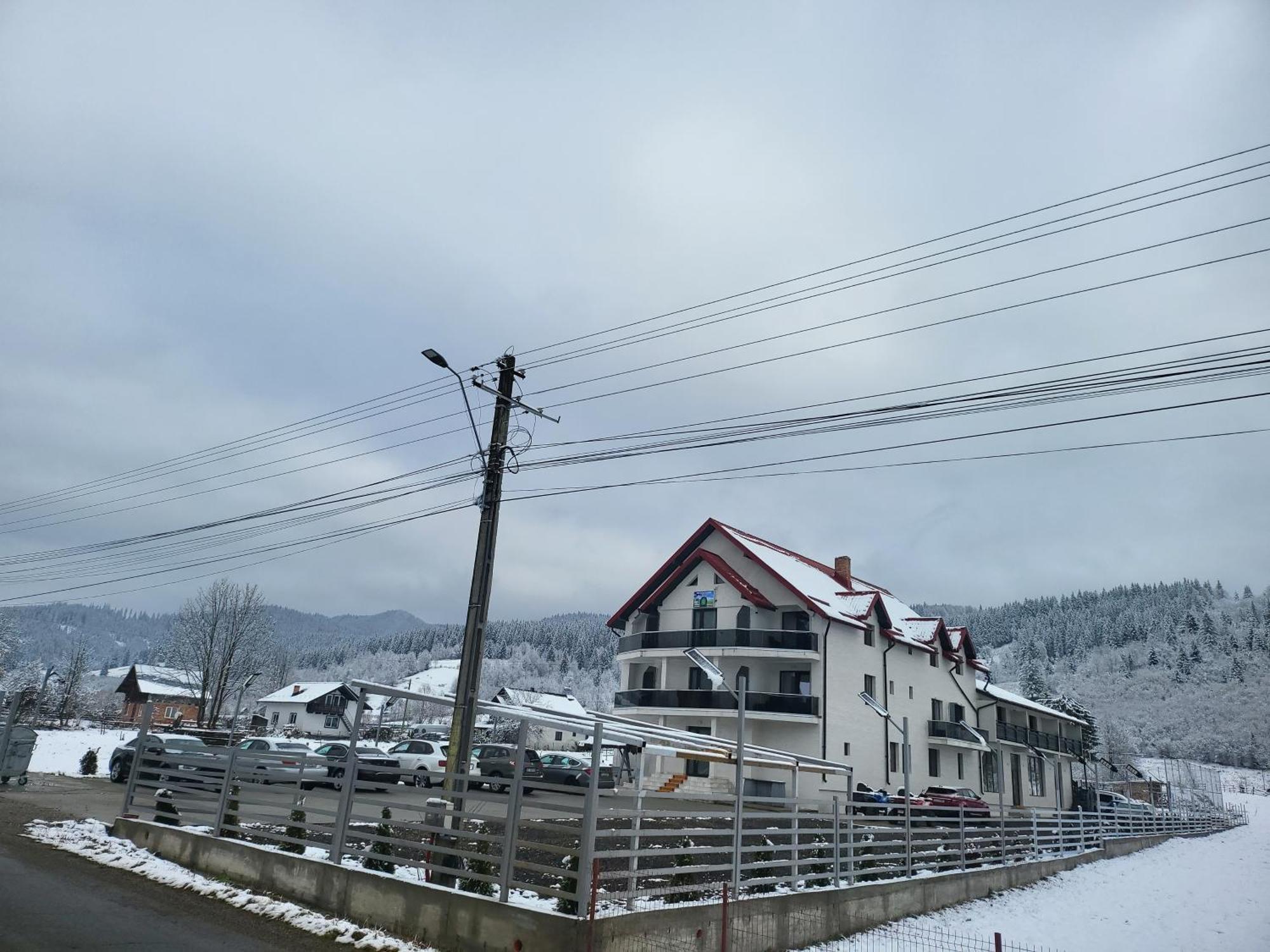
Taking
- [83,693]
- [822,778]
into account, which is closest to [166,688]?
[83,693]

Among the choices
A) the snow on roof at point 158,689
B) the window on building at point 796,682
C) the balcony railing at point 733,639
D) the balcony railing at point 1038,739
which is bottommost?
the snow on roof at point 158,689

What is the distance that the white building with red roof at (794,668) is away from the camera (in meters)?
38.7

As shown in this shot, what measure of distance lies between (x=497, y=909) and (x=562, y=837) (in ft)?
35.3

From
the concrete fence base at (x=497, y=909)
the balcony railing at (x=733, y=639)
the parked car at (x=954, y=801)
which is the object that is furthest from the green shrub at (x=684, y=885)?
the balcony railing at (x=733, y=639)

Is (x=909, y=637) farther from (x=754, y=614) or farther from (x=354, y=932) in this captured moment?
(x=354, y=932)

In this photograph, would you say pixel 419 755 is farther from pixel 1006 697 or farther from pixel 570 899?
pixel 1006 697

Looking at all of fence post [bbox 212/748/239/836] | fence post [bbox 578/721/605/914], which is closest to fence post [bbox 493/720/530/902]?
fence post [bbox 578/721/605/914]

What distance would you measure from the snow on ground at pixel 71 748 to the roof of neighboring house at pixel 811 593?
83.3 feet

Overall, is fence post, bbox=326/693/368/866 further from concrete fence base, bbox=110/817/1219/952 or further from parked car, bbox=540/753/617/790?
parked car, bbox=540/753/617/790

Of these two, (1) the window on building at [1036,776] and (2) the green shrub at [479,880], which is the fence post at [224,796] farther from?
(1) the window on building at [1036,776]

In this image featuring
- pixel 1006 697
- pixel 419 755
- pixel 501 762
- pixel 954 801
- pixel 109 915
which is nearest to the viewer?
pixel 109 915

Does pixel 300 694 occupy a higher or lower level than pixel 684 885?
higher

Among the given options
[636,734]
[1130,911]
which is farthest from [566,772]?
[636,734]

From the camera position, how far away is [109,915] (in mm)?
10000
